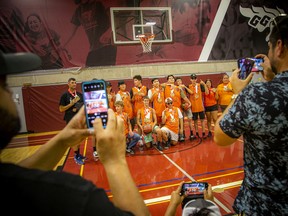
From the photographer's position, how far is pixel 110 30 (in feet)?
37.0

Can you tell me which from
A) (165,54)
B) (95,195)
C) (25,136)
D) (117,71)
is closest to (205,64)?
(165,54)

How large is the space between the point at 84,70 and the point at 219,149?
7950 mm

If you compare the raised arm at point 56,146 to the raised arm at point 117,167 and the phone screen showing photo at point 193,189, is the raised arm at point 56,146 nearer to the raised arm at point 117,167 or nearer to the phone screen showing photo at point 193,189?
the raised arm at point 117,167

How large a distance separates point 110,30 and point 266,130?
11204 millimetres

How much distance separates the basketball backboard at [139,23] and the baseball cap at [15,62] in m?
11.1

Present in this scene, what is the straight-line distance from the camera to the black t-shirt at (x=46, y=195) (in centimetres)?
57

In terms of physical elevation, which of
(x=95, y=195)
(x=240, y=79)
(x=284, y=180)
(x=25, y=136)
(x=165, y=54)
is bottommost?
(x=25, y=136)

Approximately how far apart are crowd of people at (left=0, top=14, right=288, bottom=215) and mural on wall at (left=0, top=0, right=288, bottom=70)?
10436 millimetres

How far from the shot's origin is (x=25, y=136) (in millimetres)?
10078

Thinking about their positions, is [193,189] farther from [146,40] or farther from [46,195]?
[146,40]

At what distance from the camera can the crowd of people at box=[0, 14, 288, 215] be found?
0.59m

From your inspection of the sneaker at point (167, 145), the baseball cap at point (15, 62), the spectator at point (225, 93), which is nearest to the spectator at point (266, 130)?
the baseball cap at point (15, 62)

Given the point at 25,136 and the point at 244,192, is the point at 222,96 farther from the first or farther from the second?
the point at 25,136

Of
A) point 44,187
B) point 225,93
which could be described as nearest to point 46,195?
point 44,187
